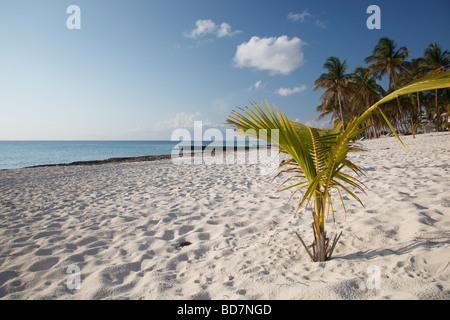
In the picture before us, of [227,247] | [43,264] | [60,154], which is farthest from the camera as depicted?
[60,154]

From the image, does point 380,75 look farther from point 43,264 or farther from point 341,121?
point 43,264

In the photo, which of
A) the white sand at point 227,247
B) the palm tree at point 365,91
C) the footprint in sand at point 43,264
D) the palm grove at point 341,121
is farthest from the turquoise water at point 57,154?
the palm tree at point 365,91

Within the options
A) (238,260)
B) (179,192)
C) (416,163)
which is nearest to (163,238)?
(238,260)

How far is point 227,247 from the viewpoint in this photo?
7.93ft

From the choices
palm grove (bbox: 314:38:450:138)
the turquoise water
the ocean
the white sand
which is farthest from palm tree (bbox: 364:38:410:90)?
the turquoise water

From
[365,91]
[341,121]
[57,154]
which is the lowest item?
[57,154]

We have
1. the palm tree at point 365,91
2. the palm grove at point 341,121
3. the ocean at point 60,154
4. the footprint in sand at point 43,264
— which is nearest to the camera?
the palm grove at point 341,121

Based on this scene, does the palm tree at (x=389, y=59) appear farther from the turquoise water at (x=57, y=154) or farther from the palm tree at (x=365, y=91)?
the turquoise water at (x=57, y=154)

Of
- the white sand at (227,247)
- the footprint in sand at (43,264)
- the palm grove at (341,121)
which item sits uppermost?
the palm grove at (341,121)

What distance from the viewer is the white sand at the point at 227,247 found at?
1627 millimetres

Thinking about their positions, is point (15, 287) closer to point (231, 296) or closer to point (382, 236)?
point (231, 296)

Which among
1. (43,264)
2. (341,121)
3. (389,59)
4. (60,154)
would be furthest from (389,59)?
(60,154)

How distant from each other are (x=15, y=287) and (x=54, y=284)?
343mm
